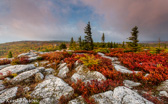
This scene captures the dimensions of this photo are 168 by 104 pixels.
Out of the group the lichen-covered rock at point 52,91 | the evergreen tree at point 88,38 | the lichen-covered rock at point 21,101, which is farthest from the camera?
the evergreen tree at point 88,38

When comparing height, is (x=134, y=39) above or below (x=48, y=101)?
above

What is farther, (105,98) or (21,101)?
(105,98)

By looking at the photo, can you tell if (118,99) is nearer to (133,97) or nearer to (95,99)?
(133,97)

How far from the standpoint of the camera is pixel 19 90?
3598 millimetres

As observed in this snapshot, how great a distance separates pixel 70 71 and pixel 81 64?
130cm

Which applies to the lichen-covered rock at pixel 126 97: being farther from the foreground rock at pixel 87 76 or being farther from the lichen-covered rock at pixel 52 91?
the lichen-covered rock at pixel 52 91

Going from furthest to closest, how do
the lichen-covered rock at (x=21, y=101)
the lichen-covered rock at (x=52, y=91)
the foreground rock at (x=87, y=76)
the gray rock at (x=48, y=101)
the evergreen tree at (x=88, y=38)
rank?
the evergreen tree at (x=88, y=38) → the foreground rock at (x=87, y=76) → the lichen-covered rock at (x=52, y=91) → the gray rock at (x=48, y=101) → the lichen-covered rock at (x=21, y=101)

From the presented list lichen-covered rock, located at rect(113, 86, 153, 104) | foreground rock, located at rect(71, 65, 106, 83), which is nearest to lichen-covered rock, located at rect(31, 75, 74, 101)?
foreground rock, located at rect(71, 65, 106, 83)

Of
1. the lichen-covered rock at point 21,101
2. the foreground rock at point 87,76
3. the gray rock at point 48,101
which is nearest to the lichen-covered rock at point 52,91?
the gray rock at point 48,101

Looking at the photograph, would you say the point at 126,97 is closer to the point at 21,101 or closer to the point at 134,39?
the point at 21,101

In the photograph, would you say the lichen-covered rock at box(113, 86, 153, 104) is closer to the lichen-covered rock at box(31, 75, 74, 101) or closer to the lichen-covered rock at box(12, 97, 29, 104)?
the lichen-covered rock at box(31, 75, 74, 101)

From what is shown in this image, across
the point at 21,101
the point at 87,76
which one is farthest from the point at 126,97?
the point at 21,101

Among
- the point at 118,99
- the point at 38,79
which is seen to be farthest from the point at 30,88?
the point at 118,99

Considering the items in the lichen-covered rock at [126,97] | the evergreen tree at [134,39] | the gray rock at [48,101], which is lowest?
the gray rock at [48,101]
